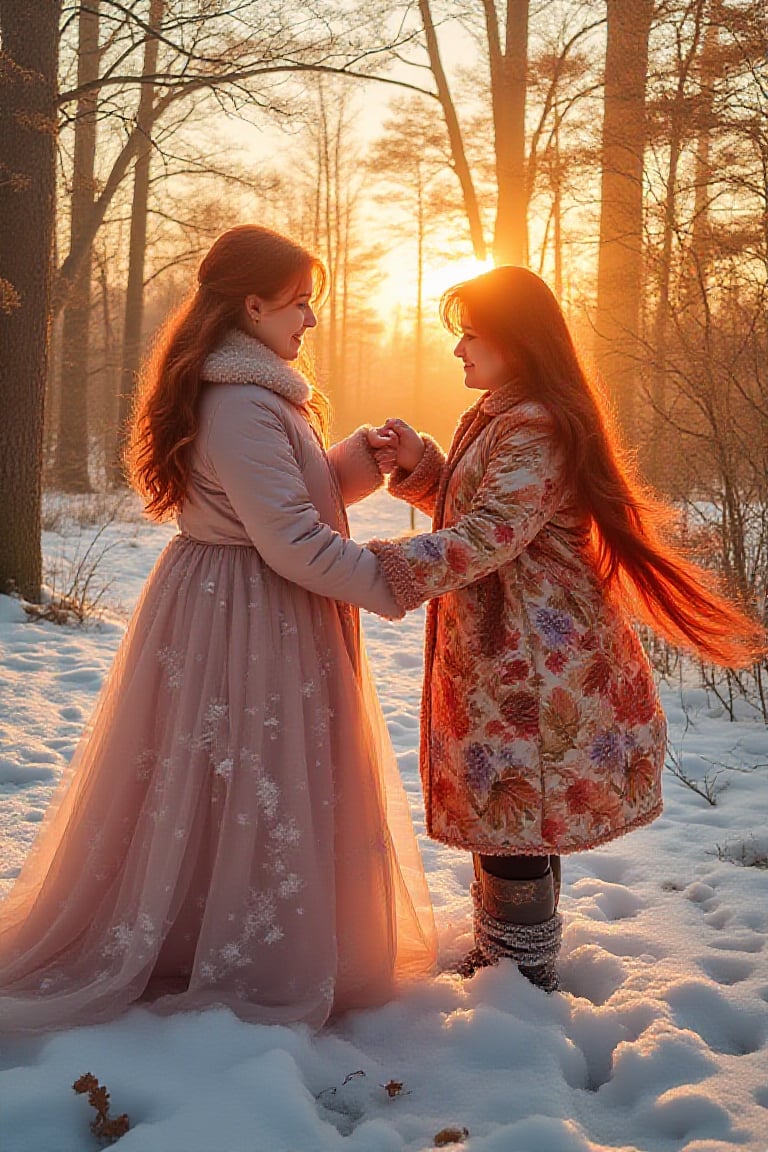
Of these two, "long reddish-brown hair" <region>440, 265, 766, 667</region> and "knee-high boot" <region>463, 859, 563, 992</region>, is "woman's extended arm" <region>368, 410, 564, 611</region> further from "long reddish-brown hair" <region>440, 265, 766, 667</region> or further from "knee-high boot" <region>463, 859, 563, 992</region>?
"knee-high boot" <region>463, 859, 563, 992</region>

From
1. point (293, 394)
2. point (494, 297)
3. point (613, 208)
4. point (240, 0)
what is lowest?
point (293, 394)

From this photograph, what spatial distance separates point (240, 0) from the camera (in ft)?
22.6

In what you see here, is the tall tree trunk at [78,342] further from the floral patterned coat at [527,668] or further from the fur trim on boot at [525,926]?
the fur trim on boot at [525,926]

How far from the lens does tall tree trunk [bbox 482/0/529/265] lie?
11211 millimetres

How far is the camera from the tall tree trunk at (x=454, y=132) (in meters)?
12.0

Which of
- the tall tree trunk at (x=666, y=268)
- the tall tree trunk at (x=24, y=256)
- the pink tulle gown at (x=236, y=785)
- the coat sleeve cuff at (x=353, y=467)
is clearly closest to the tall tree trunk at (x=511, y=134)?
the tall tree trunk at (x=666, y=268)

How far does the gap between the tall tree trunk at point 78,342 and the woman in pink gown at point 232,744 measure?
12404mm

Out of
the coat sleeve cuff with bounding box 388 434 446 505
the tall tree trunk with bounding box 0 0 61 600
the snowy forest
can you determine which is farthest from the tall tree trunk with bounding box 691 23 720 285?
the tall tree trunk with bounding box 0 0 61 600

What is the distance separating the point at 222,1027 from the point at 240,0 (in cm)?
710

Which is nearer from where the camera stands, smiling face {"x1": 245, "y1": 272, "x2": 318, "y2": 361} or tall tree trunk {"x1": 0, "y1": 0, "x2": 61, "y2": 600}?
smiling face {"x1": 245, "y1": 272, "x2": 318, "y2": 361}

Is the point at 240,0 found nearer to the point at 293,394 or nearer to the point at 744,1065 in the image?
the point at 293,394

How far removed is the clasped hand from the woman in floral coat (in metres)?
0.21

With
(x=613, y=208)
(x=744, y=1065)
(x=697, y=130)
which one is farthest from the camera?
(x=613, y=208)

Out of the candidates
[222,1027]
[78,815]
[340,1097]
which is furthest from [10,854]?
[340,1097]
